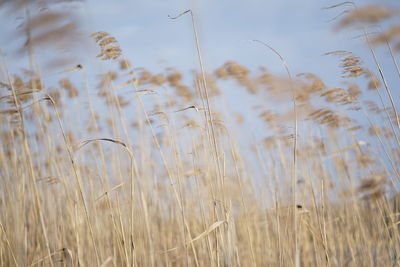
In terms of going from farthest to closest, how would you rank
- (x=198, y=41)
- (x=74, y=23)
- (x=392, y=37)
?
(x=392, y=37) → (x=74, y=23) → (x=198, y=41)

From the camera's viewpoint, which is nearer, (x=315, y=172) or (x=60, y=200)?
(x=60, y=200)

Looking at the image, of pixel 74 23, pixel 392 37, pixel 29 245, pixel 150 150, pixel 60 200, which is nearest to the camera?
pixel 74 23

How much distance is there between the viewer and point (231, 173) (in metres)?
3.00

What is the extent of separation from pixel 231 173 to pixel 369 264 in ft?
3.73

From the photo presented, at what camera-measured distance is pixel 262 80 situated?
285 centimetres

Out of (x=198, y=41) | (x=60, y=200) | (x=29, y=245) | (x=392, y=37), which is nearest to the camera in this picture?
(x=198, y=41)

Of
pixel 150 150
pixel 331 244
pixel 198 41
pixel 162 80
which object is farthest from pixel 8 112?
pixel 331 244

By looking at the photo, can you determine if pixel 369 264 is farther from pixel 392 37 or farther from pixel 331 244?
pixel 392 37

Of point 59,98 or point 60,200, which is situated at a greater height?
point 59,98

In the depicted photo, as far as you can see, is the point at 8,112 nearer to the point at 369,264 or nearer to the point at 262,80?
the point at 262,80

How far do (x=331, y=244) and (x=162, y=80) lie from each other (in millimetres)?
1674

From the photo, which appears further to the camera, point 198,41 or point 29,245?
point 29,245

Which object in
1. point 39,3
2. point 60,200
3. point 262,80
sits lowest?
point 60,200

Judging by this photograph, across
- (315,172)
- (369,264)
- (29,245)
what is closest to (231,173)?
(315,172)
